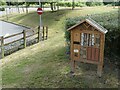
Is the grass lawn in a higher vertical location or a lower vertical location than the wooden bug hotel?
lower

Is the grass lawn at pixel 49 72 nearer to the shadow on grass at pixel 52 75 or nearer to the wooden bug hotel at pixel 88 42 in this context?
the shadow on grass at pixel 52 75

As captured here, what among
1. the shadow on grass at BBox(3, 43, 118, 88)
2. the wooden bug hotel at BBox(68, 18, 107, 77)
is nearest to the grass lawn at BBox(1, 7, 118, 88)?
the shadow on grass at BBox(3, 43, 118, 88)

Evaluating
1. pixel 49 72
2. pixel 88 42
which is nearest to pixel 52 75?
pixel 49 72

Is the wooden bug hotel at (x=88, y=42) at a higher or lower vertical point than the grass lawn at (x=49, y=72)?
higher

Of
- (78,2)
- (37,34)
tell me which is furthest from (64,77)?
(78,2)

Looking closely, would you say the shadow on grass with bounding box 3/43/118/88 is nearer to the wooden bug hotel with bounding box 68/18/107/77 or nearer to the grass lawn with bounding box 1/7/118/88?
the grass lawn with bounding box 1/7/118/88

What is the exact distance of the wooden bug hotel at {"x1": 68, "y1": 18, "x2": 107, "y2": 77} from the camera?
5.52 metres

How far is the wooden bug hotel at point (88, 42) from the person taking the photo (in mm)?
5520

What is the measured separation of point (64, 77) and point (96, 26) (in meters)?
1.65

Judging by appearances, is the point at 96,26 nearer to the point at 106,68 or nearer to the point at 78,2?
the point at 106,68

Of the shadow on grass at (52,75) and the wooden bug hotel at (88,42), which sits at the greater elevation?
the wooden bug hotel at (88,42)

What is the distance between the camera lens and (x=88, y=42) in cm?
572

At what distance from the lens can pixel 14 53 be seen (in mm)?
9086

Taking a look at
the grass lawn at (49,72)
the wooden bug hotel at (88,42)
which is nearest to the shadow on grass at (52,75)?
the grass lawn at (49,72)
